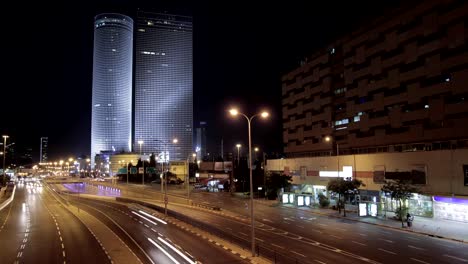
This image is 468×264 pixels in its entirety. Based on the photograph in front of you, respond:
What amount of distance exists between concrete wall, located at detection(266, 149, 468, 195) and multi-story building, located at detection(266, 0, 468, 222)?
0.12m

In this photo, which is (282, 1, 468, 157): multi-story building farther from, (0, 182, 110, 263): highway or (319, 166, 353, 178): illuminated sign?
(0, 182, 110, 263): highway

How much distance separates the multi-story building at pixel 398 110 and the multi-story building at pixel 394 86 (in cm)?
17

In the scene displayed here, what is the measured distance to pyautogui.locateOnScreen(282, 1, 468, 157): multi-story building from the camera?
206ft

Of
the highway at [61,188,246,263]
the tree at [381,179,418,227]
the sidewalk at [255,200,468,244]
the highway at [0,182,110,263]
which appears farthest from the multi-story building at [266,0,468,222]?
the highway at [0,182,110,263]

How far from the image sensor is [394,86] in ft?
245

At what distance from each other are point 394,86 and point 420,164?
1137 inches

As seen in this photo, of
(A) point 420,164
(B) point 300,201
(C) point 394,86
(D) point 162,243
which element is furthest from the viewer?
(C) point 394,86

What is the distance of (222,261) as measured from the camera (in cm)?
2802

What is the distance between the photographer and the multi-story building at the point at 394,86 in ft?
206

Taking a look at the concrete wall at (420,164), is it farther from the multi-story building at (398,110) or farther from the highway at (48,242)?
the highway at (48,242)

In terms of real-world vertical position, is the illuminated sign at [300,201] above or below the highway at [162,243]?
above

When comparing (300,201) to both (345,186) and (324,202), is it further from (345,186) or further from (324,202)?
(345,186)

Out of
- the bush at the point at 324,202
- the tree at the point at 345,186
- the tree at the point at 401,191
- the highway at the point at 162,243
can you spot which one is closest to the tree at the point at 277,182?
the bush at the point at 324,202

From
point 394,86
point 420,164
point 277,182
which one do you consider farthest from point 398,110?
point 420,164
